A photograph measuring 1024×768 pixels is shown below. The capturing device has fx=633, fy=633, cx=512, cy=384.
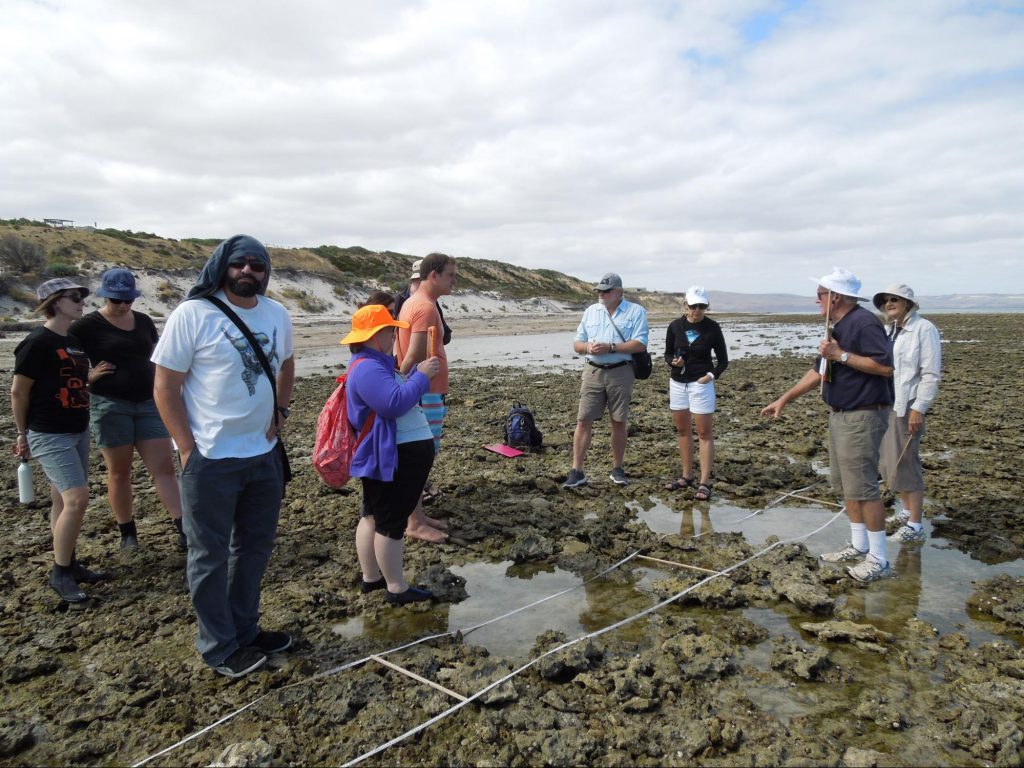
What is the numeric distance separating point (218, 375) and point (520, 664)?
215 centimetres

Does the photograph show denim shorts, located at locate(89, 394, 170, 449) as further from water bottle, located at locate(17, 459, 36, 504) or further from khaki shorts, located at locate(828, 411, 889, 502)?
khaki shorts, located at locate(828, 411, 889, 502)

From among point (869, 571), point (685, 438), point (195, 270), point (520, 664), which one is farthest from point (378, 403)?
point (195, 270)

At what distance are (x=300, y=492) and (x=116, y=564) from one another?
1.97m

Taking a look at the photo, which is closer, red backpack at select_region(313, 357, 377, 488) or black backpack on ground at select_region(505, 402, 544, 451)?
red backpack at select_region(313, 357, 377, 488)

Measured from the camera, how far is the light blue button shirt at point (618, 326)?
240 inches

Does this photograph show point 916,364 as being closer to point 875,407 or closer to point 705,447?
point 875,407

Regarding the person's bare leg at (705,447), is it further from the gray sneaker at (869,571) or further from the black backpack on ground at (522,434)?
the black backpack on ground at (522,434)

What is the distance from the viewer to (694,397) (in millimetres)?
6047

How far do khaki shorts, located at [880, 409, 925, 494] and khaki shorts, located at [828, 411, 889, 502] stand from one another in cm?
72

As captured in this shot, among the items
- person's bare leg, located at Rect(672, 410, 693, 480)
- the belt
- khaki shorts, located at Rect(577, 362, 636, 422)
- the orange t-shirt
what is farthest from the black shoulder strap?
person's bare leg, located at Rect(672, 410, 693, 480)

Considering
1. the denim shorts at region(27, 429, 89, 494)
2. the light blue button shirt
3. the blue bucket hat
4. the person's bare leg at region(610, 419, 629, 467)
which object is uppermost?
the blue bucket hat

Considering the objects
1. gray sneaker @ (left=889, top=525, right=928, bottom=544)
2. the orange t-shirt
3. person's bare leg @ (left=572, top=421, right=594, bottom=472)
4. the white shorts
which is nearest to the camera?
the orange t-shirt

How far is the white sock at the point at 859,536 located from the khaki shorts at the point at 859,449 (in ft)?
0.78

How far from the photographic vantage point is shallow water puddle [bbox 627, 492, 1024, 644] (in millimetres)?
3844
